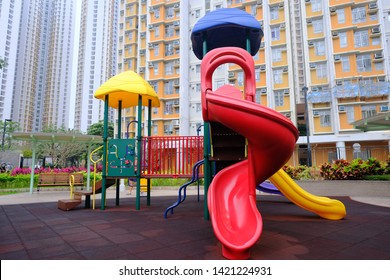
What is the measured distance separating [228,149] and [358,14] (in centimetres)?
2854

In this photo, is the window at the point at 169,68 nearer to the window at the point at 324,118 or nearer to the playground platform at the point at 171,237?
the window at the point at 324,118

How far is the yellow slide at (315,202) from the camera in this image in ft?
19.9

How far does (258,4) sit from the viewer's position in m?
29.7

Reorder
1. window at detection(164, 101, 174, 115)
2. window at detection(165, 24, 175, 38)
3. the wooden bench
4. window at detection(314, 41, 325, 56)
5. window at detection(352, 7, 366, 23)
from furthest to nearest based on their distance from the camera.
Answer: window at detection(165, 24, 175, 38) < window at detection(164, 101, 174, 115) < window at detection(314, 41, 325, 56) < window at detection(352, 7, 366, 23) < the wooden bench

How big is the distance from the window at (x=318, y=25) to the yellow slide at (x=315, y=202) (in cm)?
2587

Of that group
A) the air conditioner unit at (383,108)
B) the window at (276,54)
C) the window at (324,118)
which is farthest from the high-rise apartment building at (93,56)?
the air conditioner unit at (383,108)

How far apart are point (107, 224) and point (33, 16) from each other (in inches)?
3200

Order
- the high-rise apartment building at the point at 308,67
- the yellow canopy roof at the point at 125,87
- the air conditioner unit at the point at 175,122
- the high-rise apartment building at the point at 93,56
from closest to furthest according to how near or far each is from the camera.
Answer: the yellow canopy roof at the point at 125,87 → the high-rise apartment building at the point at 308,67 → the air conditioner unit at the point at 175,122 → the high-rise apartment building at the point at 93,56

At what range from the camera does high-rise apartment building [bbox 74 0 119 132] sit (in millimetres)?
73000

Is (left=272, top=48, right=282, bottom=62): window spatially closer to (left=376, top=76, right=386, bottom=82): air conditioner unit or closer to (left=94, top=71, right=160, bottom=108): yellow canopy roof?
(left=376, top=76, right=386, bottom=82): air conditioner unit

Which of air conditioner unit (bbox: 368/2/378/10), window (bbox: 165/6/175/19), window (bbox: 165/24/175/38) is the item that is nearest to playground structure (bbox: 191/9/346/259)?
air conditioner unit (bbox: 368/2/378/10)

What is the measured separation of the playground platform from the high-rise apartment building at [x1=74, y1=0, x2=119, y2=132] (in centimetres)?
7194

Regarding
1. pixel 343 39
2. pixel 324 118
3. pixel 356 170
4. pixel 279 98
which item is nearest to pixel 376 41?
pixel 343 39
